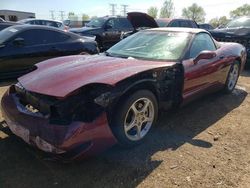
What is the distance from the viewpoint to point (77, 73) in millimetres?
3389

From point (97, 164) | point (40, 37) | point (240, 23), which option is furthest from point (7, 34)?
point (240, 23)

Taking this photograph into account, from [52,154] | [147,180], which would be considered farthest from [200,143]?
[52,154]

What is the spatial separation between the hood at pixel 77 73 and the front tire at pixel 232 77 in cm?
228

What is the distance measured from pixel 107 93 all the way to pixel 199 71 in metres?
1.96

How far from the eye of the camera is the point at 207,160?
3.36m

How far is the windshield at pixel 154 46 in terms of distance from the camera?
4.28 metres

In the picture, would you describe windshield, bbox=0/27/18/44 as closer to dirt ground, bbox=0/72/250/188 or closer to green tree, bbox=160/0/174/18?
dirt ground, bbox=0/72/250/188

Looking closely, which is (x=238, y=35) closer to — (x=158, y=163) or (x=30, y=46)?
(x=30, y=46)

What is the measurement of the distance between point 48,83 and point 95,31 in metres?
8.68

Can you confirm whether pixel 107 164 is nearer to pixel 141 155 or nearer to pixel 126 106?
pixel 141 155

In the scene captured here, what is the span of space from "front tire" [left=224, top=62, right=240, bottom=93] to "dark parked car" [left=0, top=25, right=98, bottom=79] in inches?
152

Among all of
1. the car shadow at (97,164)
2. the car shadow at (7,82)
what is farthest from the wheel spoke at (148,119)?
the car shadow at (7,82)

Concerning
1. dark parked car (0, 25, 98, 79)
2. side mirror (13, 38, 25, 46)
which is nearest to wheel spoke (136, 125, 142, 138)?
dark parked car (0, 25, 98, 79)

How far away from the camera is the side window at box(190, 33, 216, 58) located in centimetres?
453
